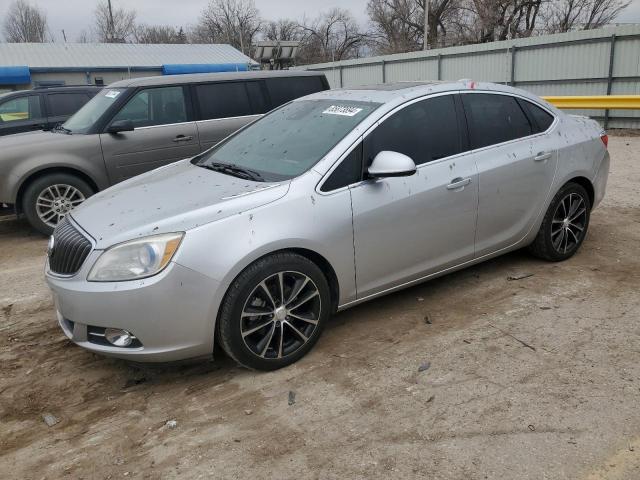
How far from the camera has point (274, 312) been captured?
330cm

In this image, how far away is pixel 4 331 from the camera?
164 inches

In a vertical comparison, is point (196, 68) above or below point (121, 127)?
above

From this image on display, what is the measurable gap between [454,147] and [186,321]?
235 cm

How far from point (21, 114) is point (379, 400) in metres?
7.95

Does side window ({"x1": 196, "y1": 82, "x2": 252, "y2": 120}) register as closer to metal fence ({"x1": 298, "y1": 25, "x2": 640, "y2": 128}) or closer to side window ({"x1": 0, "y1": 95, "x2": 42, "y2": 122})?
side window ({"x1": 0, "y1": 95, "x2": 42, "y2": 122})

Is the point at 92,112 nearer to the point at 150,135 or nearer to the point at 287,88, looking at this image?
the point at 150,135

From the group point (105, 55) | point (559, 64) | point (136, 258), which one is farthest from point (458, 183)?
point (105, 55)

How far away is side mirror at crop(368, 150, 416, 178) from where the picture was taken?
3.51m

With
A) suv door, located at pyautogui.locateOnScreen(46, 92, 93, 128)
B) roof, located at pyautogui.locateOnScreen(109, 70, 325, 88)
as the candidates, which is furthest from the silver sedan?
suv door, located at pyautogui.locateOnScreen(46, 92, 93, 128)

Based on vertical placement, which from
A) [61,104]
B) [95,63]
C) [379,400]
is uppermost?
[95,63]

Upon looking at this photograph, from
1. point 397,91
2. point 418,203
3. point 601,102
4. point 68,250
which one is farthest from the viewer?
point 601,102

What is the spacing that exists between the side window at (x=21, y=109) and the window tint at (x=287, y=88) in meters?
3.76

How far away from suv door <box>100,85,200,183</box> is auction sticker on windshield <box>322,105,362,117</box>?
358 centimetres

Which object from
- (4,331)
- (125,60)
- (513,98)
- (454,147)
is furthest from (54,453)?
(125,60)
